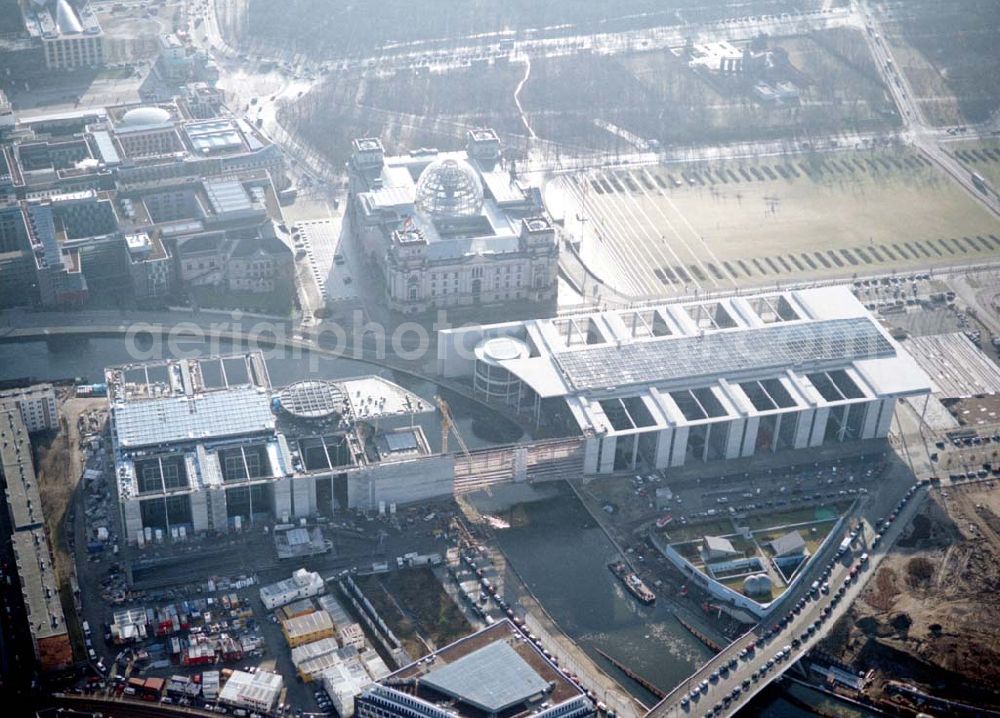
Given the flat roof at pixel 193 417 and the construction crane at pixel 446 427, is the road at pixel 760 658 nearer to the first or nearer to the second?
the construction crane at pixel 446 427

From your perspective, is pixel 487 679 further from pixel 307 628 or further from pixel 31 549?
pixel 31 549

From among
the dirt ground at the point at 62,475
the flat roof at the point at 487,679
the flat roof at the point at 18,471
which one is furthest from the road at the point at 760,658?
the flat roof at the point at 18,471

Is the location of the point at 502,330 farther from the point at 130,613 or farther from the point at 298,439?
the point at 130,613

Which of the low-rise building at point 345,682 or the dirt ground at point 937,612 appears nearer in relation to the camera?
the low-rise building at point 345,682

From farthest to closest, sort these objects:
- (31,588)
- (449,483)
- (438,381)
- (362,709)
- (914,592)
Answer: (438,381) → (449,483) → (914,592) → (31,588) → (362,709)

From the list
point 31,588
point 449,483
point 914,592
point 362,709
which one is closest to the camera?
point 362,709

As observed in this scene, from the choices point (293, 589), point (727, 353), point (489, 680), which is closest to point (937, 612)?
point (727, 353)

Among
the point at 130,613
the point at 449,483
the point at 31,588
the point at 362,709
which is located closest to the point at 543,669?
the point at 362,709
